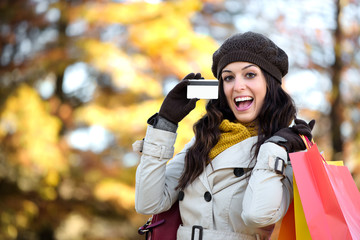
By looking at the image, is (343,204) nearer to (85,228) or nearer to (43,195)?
(43,195)

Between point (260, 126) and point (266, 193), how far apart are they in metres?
0.40

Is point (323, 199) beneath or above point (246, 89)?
beneath

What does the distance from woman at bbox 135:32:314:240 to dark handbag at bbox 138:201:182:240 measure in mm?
50

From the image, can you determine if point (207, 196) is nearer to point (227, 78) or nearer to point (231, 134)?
point (231, 134)

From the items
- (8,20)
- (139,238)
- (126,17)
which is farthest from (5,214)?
(126,17)

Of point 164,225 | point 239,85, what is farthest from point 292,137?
point 164,225

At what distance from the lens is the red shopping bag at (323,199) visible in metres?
1.58

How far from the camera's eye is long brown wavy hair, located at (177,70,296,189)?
1.93 metres

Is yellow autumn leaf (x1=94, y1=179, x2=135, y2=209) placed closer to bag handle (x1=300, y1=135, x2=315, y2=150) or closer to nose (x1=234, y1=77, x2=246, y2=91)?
nose (x1=234, y1=77, x2=246, y2=91)

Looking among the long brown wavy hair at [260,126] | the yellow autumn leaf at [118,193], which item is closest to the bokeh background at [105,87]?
the yellow autumn leaf at [118,193]

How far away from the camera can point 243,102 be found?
198 cm

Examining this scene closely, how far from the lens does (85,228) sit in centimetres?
857

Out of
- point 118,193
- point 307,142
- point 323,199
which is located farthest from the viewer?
point 118,193

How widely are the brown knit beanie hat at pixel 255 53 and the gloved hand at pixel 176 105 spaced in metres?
0.18
